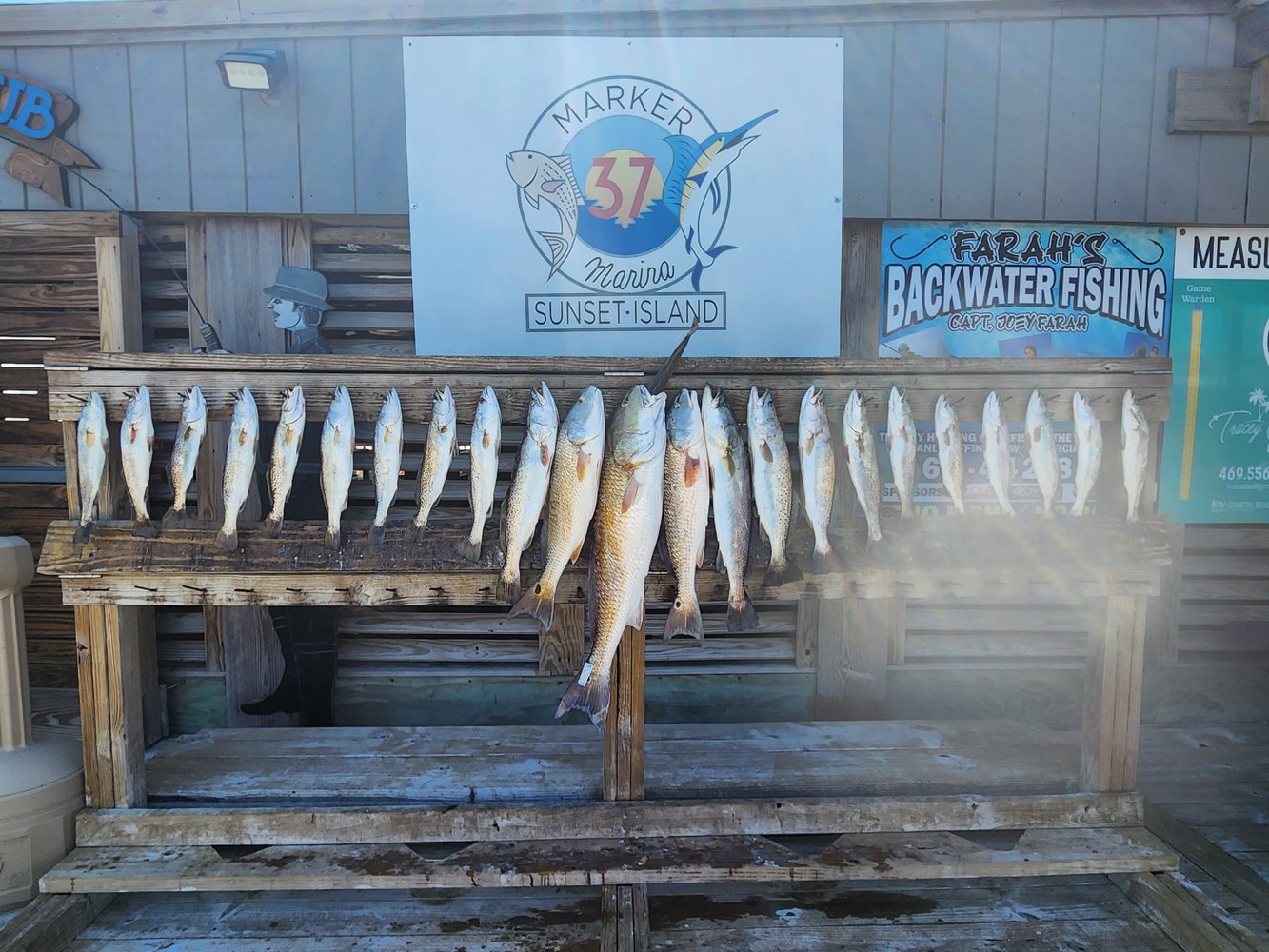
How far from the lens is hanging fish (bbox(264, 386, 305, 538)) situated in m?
2.75

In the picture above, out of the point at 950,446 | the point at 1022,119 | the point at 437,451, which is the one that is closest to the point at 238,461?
the point at 437,451

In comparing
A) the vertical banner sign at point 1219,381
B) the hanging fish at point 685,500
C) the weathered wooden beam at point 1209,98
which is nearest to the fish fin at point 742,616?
the hanging fish at point 685,500

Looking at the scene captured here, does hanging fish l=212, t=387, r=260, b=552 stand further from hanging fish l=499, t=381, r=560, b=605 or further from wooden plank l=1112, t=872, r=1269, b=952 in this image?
wooden plank l=1112, t=872, r=1269, b=952

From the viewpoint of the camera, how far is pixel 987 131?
3.83m

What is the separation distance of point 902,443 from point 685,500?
0.90m

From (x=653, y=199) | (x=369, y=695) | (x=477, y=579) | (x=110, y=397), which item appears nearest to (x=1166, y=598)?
(x=653, y=199)

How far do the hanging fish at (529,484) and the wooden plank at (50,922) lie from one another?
193 cm

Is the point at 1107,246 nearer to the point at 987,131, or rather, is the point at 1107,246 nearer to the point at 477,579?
the point at 987,131

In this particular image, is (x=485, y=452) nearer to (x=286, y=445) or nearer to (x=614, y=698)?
(x=286, y=445)

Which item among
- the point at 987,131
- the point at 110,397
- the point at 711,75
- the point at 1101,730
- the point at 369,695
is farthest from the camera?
the point at 369,695

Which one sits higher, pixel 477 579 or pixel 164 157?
pixel 164 157

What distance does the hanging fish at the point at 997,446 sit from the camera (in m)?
2.87

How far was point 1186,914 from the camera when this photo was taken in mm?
2666

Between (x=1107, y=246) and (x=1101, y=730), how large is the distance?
2.52m
